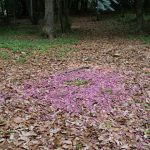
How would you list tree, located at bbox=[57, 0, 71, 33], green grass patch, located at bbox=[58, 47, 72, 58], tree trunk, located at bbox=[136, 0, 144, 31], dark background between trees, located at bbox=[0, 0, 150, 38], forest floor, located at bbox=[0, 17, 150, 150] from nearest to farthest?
forest floor, located at bbox=[0, 17, 150, 150]
green grass patch, located at bbox=[58, 47, 72, 58]
dark background between trees, located at bbox=[0, 0, 150, 38]
tree trunk, located at bbox=[136, 0, 144, 31]
tree, located at bbox=[57, 0, 71, 33]

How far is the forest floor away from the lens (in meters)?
7.19

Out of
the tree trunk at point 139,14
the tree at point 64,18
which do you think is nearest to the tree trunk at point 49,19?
the tree at point 64,18

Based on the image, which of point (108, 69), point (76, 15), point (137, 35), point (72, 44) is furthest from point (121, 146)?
point (76, 15)

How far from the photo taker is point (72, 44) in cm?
1945

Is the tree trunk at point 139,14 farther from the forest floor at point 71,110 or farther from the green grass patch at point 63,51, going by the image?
the forest floor at point 71,110

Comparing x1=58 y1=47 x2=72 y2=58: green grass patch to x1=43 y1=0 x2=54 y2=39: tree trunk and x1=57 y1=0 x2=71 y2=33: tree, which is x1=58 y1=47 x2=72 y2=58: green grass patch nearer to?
x1=43 y1=0 x2=54 y2=39: tree trunk

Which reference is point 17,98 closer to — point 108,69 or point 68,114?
point 68,114

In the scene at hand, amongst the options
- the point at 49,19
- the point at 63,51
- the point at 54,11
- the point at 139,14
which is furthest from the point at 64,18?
the point at 63,51

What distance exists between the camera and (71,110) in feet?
28.0

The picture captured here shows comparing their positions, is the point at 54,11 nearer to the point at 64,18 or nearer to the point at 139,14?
the point at 64,18

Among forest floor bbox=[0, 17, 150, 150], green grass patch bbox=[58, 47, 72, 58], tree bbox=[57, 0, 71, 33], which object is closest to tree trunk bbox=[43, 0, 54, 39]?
tree bbox=[57, 0, 71, 33]

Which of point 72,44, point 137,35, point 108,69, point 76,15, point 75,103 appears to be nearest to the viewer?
point 75,103

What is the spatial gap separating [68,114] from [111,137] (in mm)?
1255

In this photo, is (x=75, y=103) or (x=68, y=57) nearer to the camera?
(x=75, y=103)
